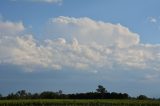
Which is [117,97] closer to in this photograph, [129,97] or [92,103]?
[129,97]

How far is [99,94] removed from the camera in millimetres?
93688

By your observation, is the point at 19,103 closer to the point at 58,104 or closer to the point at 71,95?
the point at 58,104

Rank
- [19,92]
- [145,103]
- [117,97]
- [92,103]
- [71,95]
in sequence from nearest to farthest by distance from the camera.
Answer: [145,103] → [92,103] → [117,97] → [71,95] → [19,92]

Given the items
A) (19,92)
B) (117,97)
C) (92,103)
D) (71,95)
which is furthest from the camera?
(19,92)

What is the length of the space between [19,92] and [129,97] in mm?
28290

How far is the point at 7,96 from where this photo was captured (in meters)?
93.7

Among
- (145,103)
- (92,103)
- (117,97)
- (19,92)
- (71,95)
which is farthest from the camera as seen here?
(19,92)

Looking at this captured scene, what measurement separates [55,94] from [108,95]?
12955 millimetres

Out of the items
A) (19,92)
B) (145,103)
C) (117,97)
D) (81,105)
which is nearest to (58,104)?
(81,105)

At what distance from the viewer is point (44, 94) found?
95812 millimetres

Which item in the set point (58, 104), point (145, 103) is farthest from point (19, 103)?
point (145, 103)

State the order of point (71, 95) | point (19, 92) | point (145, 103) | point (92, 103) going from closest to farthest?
point (145, 103), point (92, 103), point (71, 95), point (19, 92)

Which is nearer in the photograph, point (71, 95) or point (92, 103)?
point (92, 103)

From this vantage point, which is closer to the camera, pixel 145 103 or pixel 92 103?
pixel 145 103
